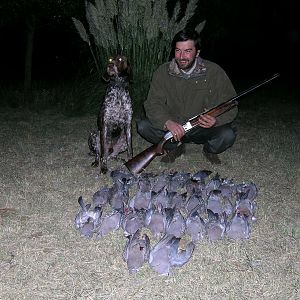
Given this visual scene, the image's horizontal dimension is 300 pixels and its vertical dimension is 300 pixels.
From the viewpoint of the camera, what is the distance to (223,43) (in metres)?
28.5

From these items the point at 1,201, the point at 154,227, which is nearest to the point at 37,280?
the point at 154,227

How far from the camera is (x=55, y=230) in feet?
12.8

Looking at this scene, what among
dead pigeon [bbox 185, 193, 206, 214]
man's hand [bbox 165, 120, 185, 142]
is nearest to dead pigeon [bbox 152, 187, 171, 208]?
dead pigeon [bbox 185, 193, 206, 214]

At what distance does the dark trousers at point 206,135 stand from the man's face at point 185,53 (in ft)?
2.67

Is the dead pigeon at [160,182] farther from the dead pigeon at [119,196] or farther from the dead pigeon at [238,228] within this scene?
the dead pigeon at [238,228]

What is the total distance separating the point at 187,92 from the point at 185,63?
49 cm

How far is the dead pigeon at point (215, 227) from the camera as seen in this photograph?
364 cm

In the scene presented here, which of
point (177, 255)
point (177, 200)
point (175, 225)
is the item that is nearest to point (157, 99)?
point (177, 200)

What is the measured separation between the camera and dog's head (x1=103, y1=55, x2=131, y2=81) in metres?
4.83

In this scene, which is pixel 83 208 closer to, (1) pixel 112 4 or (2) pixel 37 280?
(2) pixel 37 280

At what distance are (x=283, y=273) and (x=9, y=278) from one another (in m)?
1.77

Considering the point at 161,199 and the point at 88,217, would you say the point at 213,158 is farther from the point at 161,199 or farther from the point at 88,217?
the point at 88,217

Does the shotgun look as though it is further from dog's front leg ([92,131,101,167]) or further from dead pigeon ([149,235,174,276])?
dead pigeon ([149,235,174,276])

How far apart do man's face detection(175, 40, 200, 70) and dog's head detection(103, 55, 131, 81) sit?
0.62 m
